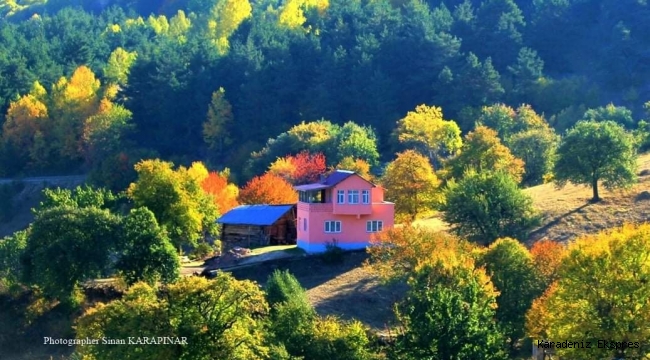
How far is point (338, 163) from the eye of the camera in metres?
85.8

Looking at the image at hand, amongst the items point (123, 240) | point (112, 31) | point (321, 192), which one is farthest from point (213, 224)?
point (112, 31)

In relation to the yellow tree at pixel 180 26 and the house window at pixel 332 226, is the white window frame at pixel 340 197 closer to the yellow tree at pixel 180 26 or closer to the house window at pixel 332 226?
the house window at pixel 332 226

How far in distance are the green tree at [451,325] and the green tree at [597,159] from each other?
68.9 feet

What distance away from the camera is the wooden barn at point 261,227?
218 ft

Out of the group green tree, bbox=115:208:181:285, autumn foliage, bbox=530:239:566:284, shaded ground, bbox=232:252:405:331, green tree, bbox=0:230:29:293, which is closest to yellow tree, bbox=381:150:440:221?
shaded ground, bbox=232:252:405:331

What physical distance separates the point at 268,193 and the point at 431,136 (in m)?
18.3

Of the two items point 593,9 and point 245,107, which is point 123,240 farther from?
point 593,9

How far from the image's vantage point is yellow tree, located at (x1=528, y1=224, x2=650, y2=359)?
39.8 meters

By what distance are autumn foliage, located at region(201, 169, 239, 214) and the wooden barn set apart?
808 centimetres

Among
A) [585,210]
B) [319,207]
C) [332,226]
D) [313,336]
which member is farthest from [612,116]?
[313,336]

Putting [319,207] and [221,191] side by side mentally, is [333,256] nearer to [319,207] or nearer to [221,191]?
[319,207]

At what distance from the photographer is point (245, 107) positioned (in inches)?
4277

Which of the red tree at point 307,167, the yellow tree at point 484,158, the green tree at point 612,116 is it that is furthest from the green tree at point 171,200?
the green tree at point 612,116

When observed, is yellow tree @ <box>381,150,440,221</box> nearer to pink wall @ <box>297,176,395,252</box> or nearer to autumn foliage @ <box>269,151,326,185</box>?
pink wall @ <box>297,176,395,252</box>
